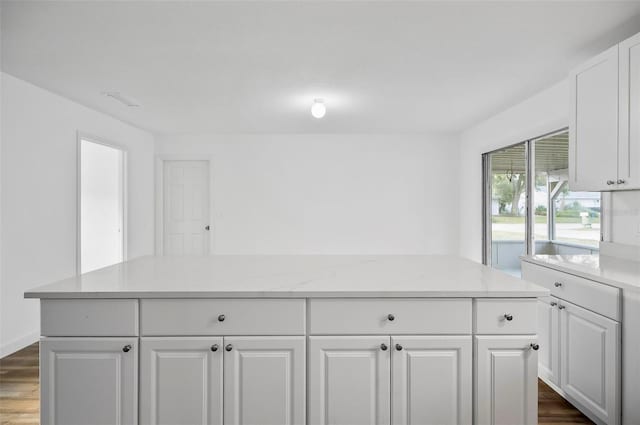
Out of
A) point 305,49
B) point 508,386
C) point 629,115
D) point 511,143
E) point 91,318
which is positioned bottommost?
point 508,386

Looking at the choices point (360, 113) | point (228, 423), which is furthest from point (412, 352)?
point (360, 113)

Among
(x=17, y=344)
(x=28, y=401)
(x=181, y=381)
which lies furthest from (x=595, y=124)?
(x=17, y=344)

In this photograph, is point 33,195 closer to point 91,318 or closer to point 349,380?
point 91,318

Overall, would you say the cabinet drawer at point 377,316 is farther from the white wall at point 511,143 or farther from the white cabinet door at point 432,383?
the white wall at point 511,143

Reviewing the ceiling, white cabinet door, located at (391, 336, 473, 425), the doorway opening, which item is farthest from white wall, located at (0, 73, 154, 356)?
white cabinet door, located at (391, 336, 473, 425)

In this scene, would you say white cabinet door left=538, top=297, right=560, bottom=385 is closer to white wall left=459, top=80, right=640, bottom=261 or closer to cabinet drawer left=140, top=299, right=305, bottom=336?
white wall left=459, top=80, right=640, bottom=261

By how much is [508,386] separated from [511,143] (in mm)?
3333

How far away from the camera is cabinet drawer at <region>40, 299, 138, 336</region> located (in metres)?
1.50

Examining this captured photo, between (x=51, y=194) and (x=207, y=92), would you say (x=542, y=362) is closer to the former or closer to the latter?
(x=207, y=92)

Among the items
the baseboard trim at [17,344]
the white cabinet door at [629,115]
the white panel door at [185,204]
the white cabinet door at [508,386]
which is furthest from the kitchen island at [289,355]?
the white panel door at [185,204]

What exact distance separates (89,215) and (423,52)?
4897 mm

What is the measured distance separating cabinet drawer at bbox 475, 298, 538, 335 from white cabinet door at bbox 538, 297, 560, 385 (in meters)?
0.97

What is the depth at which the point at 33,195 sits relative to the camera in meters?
3.37

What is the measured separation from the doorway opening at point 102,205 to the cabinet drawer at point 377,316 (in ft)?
14.8
